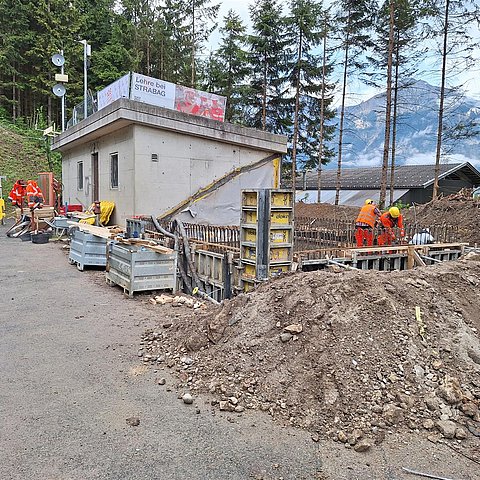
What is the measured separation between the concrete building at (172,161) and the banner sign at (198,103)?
1070 mm

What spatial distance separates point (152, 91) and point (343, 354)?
1365 centimetres

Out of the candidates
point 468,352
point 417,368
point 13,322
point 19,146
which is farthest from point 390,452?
point 19,146

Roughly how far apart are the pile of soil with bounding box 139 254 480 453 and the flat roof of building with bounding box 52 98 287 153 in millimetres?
10151

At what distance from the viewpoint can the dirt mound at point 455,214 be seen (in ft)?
60.8

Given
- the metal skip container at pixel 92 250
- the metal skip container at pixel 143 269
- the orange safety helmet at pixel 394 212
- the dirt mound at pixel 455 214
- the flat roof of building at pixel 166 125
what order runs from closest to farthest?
the metal skip container at pixel 143 269 < the metal skip container at pixel 92 250 < the orange safety helmet at pixel 394 212 < the flat roof of building at pixel 166 125 < the dirt mound at pixel 455 214

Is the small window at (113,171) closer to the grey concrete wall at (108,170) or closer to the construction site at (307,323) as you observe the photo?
the grey concrete wall at (108,170)

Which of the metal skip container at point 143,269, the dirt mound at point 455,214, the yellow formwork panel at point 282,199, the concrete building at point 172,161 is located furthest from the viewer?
the dirt mound at point 455,214

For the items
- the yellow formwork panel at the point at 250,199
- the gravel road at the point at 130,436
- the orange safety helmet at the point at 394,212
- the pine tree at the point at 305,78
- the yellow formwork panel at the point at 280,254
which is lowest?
the gravel road at the point at 130,436

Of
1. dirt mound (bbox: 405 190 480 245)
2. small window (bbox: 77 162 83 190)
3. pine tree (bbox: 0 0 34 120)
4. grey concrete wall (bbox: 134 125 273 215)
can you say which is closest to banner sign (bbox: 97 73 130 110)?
grey concrete wall (bbox: 134 125 273 215)

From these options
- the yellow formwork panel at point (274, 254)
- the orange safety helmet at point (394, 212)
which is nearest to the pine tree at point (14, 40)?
the orange safety helmet at point (394, 212)

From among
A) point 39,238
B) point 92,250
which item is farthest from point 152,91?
point 39,238

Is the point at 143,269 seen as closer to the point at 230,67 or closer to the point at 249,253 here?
the point at 249,253

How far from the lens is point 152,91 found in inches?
613

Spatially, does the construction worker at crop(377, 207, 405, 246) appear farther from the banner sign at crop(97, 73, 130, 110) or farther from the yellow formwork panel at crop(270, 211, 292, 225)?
the banner sign at crop(97, 73, 130, 110)
